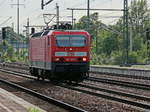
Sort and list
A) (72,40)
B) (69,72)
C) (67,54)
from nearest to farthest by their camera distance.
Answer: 1. (69,72)
2. (67,54)
3. (72,40)

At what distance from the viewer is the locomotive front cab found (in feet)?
77.8

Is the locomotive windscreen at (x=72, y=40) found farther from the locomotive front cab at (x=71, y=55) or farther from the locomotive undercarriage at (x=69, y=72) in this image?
the locomotive undercarriage at (x=69, y=72)

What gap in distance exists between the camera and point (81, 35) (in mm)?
24203

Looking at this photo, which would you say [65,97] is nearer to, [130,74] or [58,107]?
[58,107]

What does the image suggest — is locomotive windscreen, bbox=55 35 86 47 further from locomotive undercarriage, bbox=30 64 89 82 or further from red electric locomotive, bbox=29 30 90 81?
locomotive undercarriage, bbox=30 64 89 82

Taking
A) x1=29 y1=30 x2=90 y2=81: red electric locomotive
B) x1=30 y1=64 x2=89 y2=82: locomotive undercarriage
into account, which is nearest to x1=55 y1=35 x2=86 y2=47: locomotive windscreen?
x1=29 y1=30 x2=90 y2=81: red electric locomotive

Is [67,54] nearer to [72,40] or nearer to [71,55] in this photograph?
[71,55]

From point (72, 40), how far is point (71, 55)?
89 centimetres

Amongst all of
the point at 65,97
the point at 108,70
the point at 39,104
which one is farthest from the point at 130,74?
the point at 39,104

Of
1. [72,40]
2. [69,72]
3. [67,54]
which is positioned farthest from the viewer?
[72,40]

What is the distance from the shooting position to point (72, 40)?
956 inches

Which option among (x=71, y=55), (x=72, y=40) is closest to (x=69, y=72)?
(x=71, y=55)

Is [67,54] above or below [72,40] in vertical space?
below

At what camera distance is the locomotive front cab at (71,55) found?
23703mm
